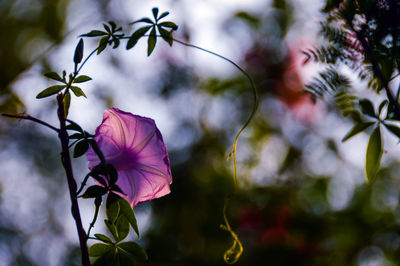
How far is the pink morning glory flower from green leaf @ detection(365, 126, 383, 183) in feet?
1.18

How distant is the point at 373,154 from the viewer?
710 mm

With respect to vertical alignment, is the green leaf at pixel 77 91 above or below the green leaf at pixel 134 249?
above

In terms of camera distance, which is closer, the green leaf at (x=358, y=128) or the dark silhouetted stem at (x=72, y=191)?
the dark silhouetted stem at (x=72, y=191)

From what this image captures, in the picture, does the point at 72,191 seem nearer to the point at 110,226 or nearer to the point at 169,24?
the point at 110,226

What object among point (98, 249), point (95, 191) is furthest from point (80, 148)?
point (98, 249)

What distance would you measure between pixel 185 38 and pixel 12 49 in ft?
4.67

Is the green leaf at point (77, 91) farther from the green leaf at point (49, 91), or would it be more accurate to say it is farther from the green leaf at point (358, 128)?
the green leaf at point (358, 128)

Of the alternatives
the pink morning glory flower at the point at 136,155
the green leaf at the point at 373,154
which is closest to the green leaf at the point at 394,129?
the green leaf at the point at 373,154

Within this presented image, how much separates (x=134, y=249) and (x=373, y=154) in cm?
46

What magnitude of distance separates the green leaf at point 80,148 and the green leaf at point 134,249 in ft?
0.59

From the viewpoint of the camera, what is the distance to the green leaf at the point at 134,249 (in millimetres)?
667

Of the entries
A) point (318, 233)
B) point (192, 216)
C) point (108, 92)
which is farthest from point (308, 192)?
point (108, 92)

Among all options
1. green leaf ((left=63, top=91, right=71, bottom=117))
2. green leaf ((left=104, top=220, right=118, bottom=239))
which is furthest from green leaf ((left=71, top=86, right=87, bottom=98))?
green leaf ((left=104, top=220, right=118, bottom=239))

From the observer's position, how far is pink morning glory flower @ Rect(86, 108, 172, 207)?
74 centimetres
